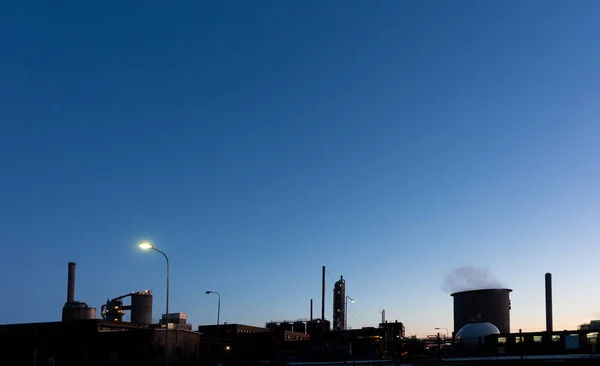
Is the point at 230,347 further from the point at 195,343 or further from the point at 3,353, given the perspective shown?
the point at 3,353

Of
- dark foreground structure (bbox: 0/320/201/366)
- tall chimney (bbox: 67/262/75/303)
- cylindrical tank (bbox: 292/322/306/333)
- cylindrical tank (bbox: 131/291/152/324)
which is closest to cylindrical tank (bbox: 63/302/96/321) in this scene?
tall chimney (bbox: 67/262/75/303)

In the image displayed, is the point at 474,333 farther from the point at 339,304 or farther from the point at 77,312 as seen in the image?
the point at 77,312

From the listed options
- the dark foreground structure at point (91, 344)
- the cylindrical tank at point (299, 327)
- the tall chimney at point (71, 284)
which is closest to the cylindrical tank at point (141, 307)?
the tall chimney at point (71, 284)

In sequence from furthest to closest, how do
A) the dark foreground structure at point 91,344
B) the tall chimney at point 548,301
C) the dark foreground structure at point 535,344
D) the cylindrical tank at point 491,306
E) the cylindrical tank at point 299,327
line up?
the cylindrical tank at point 299,327 → the cylindrical tank at point 491,306 → the tall chimney at point 548,301 → the dark foreground structure at point 535,344 → the dark foreground structure at point 91,344

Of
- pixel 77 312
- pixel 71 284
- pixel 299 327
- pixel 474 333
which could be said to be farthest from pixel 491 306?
pixel 71 284

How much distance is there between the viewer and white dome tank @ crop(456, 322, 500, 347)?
9926 centimetres

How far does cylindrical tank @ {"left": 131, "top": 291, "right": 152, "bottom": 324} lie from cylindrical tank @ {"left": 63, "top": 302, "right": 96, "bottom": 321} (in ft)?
63.1

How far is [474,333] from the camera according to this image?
101812 millimetres

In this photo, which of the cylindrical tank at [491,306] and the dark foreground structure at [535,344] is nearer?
the dark foreground structure at [535,344]

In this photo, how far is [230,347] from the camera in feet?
360

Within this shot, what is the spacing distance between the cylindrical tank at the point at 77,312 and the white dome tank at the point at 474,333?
61506 mm

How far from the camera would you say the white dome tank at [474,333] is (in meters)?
99.3

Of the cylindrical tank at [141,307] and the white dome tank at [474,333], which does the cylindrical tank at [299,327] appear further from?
the white dome tank at [474,333]

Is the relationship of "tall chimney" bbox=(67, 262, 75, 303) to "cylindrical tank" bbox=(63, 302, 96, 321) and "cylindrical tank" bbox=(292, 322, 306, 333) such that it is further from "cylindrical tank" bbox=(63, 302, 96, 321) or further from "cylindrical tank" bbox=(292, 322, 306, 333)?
"cylindrical tank" bbox=(292, 322, 306, 333)
